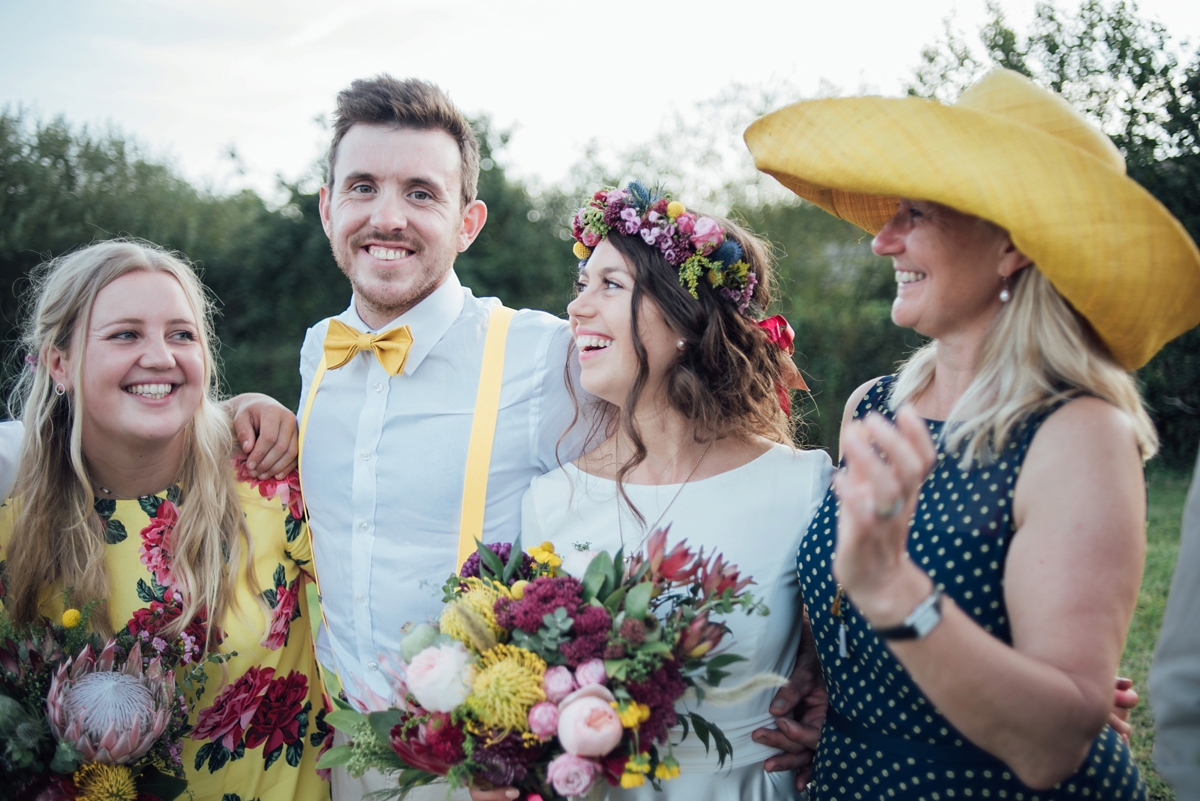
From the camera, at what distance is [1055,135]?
166 centimetres

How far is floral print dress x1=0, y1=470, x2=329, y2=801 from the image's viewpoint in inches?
91.5

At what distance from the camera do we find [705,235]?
2.47 metres

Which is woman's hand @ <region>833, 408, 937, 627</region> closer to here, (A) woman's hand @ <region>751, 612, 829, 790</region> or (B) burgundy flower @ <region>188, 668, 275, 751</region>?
(A) woman's hand @ <region>751, 612, 829, 790</region>

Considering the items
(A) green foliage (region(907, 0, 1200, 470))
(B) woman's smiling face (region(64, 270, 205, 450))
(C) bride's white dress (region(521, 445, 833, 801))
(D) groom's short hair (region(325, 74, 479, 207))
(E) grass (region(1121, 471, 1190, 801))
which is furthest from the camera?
(A) green foliage (region(907, 0, 1200, 470))

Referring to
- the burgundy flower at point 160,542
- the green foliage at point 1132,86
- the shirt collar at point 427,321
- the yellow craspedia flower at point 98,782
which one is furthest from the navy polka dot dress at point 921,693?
the green foliage at point 1132,86

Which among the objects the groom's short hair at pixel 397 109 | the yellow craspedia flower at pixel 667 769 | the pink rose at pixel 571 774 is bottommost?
the yellow craspedia flower at pixel 667 769

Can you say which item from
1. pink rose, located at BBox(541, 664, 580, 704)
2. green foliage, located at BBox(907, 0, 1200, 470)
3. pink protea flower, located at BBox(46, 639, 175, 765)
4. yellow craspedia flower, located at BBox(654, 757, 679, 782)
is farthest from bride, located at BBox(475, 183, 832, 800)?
green foliage, located at BBox(907, 0, 1200, 470)

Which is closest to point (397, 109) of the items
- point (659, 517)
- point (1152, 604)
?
Answer: point (659, 517)

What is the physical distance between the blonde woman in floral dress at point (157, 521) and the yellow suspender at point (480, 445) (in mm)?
233

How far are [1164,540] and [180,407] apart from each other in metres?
6.98

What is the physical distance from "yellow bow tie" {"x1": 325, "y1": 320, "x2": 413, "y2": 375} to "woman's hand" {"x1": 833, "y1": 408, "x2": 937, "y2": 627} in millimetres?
1796

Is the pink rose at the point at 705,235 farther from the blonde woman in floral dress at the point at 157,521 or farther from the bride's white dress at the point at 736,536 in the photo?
the blonde woman in floral dress at the point at 157,521

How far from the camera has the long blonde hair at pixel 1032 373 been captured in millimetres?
1639

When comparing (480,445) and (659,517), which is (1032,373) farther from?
(480,445)
